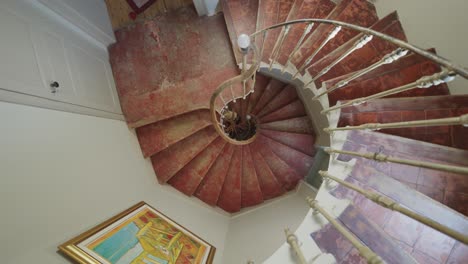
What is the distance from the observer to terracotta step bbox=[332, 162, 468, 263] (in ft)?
4.10

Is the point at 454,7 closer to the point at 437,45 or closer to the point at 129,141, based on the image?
the point at 437,45

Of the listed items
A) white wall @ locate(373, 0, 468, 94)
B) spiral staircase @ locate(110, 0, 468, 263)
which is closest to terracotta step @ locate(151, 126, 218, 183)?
spiral staircase @ locate(110, 0, 468, 263)

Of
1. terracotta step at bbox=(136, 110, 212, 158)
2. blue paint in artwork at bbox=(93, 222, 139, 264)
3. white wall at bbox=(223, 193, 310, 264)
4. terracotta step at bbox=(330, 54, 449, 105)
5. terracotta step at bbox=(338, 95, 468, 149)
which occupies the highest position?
terracotta step at bbox=(136, 110, 212, 158)

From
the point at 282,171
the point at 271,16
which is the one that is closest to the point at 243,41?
the point at 271,16

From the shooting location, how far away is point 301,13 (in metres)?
2.71

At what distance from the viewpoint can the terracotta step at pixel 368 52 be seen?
219 centimetres

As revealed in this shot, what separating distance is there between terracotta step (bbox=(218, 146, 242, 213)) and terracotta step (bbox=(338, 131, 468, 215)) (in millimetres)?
2032

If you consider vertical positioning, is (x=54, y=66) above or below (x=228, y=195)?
above

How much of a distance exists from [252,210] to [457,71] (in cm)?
312

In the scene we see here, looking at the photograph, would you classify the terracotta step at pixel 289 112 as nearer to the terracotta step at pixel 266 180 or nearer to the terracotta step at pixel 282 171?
the terracotta step at pixel 282 171

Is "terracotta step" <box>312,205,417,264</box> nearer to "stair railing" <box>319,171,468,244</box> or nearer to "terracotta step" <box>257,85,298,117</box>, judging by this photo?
"stair railing" <box>319,171,468,244</box>

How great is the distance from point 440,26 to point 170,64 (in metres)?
3.09

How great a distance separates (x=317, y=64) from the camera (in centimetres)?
245

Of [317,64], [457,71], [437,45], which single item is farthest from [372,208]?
[437,45]
